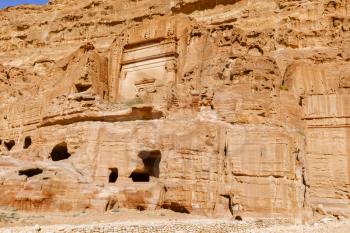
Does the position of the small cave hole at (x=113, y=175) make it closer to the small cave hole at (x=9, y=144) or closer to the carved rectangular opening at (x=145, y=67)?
the carved rectangular opening at (x=145, y=67)

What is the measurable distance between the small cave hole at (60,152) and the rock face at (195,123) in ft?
0.23

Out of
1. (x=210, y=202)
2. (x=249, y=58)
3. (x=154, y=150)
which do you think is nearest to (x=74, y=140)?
(x=154, y=150)

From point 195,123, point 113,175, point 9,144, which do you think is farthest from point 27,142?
point 195,123

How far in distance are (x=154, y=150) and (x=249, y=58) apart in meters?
6.00

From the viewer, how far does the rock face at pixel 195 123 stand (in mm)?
16859

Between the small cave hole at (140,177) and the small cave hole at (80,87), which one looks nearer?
the small cave hole at (140,177)

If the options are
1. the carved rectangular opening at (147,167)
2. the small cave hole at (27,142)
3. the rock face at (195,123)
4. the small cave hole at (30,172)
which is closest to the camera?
the rock face at (195,123)

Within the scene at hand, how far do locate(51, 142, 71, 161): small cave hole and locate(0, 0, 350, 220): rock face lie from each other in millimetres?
69

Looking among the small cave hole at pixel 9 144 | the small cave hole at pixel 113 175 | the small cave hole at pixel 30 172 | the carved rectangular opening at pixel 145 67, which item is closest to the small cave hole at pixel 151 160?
the small cave hole at pixel 113 175

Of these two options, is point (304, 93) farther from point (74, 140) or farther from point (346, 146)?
point (74, 140)

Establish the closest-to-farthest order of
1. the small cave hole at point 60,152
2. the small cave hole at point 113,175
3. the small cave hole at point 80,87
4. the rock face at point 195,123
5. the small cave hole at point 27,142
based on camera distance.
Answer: the rock face at point 195,123 < the small cave hole at point 113,175 < the small cave hole at point 60,152 < the small cave hole at point 27,142 < the small cave hole at point 80,87

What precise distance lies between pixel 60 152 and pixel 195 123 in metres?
7.34

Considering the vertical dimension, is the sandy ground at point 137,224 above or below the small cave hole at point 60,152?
below

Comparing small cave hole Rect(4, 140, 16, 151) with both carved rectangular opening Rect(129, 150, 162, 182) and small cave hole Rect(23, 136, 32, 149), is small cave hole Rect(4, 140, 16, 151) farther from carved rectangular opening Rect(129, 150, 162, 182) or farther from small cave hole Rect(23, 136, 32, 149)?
carved rectangular opening Rect(129, 150, 162, 182)
